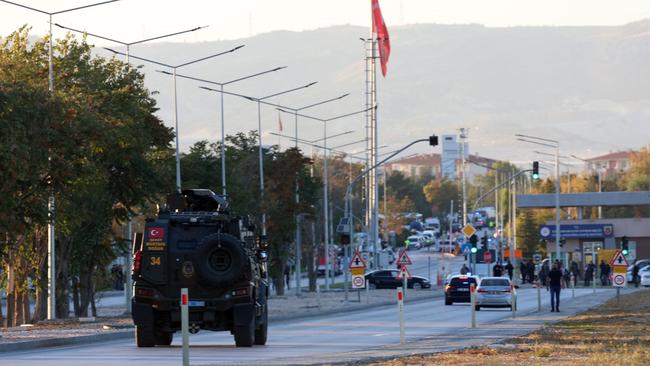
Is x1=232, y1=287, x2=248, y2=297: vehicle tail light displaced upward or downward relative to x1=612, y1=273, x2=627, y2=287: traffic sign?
upward

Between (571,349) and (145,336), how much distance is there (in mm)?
9078

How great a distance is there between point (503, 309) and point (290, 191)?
61.8 feet

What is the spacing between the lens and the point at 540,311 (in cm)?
5441

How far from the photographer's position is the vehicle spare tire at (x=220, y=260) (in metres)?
31.9

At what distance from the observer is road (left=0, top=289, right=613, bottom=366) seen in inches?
1131

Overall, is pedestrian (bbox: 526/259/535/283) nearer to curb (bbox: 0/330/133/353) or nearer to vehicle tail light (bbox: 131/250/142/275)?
curb (bbox: 0/330/133/353)

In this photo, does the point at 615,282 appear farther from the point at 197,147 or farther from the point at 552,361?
the point at 552,361

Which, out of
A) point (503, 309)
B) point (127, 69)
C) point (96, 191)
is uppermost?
point (127, 69)

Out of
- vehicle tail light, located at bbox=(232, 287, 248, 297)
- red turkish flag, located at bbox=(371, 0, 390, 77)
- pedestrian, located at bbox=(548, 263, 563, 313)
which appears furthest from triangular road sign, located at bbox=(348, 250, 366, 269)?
red turkish flag, located at bbox=(371, 0, 390, 77)

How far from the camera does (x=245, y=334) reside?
3259cm

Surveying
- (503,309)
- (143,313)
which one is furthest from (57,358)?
(503,309)

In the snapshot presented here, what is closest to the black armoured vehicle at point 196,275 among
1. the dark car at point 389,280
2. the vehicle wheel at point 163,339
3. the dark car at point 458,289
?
the vehicle wheel at point 163,339

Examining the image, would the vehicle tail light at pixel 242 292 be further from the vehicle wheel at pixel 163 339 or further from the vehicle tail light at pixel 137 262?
the vehicle wheel at pixel 163 339

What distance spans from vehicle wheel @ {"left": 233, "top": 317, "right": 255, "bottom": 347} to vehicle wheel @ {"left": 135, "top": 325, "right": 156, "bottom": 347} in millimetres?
1723
